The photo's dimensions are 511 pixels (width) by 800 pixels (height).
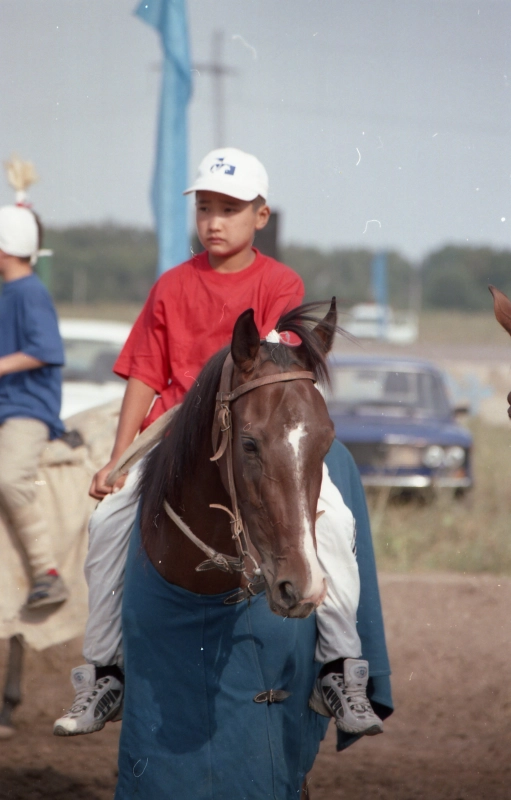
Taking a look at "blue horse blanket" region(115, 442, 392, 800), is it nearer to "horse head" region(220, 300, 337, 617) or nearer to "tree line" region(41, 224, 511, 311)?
"horse head" region(220, 300, 337, 617)

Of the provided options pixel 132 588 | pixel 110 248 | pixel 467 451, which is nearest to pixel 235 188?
pixel 132 588

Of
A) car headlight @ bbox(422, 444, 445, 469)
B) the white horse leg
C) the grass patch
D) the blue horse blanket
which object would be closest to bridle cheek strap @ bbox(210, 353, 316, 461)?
the blue horse blanket

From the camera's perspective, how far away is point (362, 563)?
3691 millimetres

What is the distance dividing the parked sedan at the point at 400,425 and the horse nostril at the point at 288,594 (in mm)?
6501

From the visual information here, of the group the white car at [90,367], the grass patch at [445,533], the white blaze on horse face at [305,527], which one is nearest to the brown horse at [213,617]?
the white blaze on horse face at [305,527]

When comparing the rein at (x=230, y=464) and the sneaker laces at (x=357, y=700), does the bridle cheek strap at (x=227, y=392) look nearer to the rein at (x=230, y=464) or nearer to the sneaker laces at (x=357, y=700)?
the rein at (x=230, y=464)

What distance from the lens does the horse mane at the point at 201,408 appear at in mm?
2676

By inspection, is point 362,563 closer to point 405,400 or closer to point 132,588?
point 132,588

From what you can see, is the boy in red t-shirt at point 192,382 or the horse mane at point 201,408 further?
the boy in red t-shirt at point 192,382

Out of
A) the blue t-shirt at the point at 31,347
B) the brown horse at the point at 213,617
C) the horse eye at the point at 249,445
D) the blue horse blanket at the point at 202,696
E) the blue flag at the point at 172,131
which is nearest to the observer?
the horse eye at the point at 249,445

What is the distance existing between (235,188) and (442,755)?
3272 mm

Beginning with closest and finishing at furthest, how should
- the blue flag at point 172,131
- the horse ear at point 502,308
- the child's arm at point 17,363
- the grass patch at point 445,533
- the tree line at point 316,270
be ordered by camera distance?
the horse ear at point 502,308 → the child's arm at point 17,363 → the blue flag at point 172,131 → the grass patch at point 445,533 → the tree line at point 316,270

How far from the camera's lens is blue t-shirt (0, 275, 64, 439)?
4875 mm

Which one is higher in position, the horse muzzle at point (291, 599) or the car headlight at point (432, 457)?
the horse muzzle at point (291, 599)
